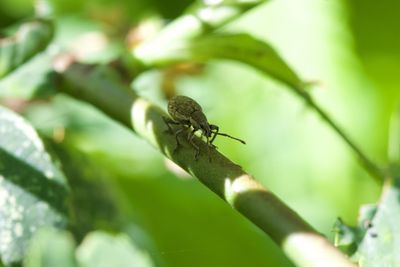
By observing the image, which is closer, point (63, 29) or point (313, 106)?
point (313, 106)

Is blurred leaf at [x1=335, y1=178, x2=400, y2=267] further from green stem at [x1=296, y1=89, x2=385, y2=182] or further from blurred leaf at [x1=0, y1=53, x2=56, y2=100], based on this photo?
blurred leaf at [x1=0, y1=53, x2=56, y2=100]

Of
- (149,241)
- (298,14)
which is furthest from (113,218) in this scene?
(298,14)

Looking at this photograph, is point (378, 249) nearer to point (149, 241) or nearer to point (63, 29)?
point (149, 241)

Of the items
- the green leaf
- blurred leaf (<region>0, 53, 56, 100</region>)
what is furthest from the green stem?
blurred leaf (<region>0, 53, 56, 100</region>)

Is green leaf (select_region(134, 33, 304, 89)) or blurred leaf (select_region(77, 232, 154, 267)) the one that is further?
green leaf (select_region(134, 33, 304, 89))

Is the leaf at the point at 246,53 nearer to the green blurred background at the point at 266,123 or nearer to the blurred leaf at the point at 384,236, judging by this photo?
the blurred leaf at the point at 384,236

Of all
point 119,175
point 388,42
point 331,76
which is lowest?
point 119,175

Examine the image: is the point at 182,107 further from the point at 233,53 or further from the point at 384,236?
the point at 384,236
